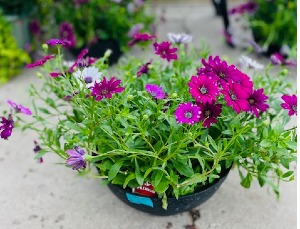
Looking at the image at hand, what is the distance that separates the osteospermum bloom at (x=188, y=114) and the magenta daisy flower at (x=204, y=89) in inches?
1.2

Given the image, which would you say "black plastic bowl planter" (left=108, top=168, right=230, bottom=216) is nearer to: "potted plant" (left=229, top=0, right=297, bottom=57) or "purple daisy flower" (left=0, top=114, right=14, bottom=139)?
"purple daisy flower" (left=0, top=114, right=14, bottom=139)

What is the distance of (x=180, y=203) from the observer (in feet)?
4.55

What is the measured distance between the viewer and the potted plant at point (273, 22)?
264cm

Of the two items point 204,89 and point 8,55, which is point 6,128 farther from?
point 8,55

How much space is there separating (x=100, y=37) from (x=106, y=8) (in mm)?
204

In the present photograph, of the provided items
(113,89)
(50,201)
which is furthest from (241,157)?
(50,201)

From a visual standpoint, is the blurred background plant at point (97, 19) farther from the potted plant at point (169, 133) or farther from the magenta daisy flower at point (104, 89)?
the magenta daisy flower at point (104, 89)

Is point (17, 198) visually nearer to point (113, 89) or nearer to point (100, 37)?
point (113, 89)

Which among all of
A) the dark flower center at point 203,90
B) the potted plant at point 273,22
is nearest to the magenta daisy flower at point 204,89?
the dark flower center at point 203,90

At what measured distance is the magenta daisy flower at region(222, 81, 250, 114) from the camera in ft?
3.61

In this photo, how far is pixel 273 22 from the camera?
2.72 meters

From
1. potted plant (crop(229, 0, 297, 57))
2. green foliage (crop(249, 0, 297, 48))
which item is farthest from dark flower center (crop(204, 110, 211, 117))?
green foliage (crop(249, 0, 297, 48))

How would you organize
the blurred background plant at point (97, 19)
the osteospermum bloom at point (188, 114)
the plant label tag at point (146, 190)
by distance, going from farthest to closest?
the blurred background plant at point (97, 19) < the plant label tag at point (146, 190) < the osteospermum bloom at point (188, 114)

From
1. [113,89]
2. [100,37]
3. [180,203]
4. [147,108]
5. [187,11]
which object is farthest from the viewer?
[187,11]
